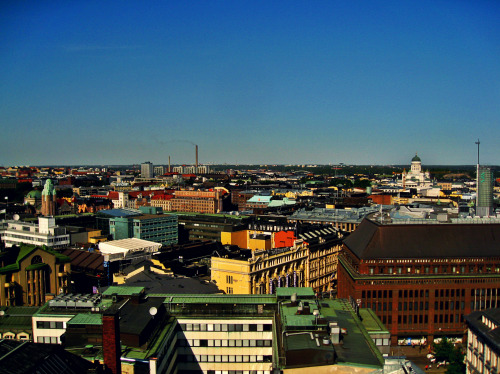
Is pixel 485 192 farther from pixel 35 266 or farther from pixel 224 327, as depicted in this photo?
pixel 35 266

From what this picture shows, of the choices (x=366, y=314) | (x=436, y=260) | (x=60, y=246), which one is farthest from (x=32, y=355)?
(x=60, y=246)

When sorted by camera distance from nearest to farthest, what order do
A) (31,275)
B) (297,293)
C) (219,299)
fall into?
1. (219,299)
2. (297,293)
3. (31,275)

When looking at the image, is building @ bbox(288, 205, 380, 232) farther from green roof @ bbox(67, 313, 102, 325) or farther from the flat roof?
green roof @ bbox(67, 313, 102, 325)

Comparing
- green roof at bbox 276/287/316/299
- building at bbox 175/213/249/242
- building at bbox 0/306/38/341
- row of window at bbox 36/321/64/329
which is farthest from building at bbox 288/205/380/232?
row of window at bbox 36/321/64/329

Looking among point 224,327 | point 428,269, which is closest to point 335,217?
point 428,269

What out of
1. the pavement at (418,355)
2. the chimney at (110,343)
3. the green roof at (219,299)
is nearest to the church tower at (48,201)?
the green roof at (219,299)

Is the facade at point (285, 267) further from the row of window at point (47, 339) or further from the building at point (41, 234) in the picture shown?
the building at point (41, 234)
